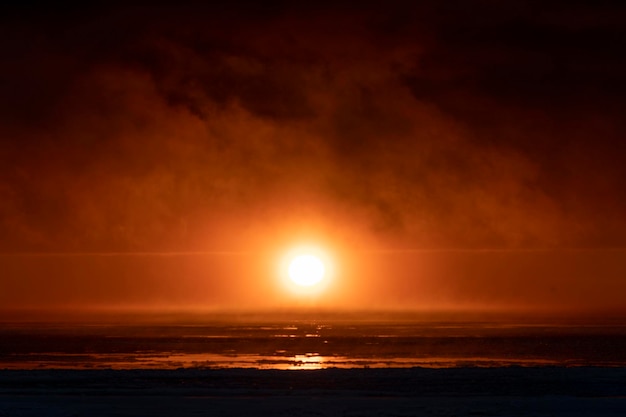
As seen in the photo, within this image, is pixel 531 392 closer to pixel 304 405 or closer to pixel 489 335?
pixel 304 405

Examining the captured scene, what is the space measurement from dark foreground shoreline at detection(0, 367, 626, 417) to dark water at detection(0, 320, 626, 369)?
106 inches

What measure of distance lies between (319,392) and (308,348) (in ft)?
46.6

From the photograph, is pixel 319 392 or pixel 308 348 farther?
pixel 308 348

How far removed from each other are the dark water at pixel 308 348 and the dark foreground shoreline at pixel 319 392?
8.85 ft

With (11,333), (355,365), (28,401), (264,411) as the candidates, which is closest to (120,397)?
(28,401)

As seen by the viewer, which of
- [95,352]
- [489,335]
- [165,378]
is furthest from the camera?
[489,335]

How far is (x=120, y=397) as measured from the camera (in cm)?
2139

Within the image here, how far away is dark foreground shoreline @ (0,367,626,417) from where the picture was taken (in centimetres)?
1964

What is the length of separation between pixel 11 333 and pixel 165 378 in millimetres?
26185

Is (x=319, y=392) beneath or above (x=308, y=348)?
beneath

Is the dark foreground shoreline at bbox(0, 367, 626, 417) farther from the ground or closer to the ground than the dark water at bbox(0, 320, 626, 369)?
closer to the ground

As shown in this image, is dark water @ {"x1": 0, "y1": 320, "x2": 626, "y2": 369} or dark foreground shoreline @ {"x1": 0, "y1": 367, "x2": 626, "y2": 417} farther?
dark water @ {"x1": 0, "y1": 320, "x2": 626, "y2": 369}

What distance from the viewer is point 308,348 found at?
3622 centimetres

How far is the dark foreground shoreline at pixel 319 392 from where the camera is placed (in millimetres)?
19641
